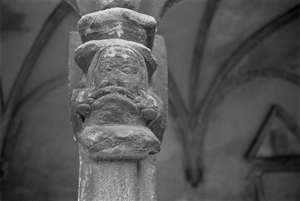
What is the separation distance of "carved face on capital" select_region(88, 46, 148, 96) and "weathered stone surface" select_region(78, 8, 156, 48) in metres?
0.18

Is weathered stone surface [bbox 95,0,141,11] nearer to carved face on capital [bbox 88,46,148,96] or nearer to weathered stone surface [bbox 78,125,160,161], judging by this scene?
carved face on capital [bbox 88,46,148,96]

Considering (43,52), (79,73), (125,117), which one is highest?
(43,52)

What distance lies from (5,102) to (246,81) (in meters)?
4.58

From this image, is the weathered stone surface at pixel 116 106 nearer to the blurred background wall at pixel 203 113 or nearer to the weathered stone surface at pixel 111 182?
the weathered stone surface at pixel 111 182

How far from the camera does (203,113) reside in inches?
273

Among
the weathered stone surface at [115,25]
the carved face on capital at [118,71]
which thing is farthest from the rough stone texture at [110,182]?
the weathered stone surface at [115,25]

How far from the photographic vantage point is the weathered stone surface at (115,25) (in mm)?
1998

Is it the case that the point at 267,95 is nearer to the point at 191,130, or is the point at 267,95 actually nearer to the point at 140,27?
the point at 191,130

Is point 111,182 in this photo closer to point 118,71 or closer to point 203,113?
point 118,71

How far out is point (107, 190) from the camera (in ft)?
5.76

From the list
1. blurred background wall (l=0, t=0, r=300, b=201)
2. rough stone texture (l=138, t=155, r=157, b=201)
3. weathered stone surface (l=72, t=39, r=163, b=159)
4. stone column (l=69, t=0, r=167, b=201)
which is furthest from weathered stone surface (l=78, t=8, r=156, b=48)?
blurred background wall (l=0, t=0, r=300, b=201)

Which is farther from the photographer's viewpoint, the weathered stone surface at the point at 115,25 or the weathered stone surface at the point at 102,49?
the weathered stone surface at the point at 115,25

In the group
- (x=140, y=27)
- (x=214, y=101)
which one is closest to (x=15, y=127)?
(x=214, y=101)

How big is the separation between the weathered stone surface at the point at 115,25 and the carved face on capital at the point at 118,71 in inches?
7.0
